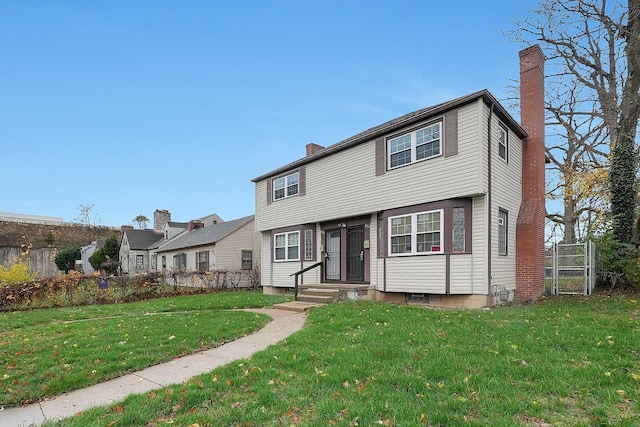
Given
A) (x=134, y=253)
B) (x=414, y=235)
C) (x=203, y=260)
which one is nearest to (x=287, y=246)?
(x=414, y=235)

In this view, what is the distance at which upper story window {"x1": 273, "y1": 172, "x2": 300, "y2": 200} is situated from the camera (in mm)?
16728

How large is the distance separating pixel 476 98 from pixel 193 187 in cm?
2705

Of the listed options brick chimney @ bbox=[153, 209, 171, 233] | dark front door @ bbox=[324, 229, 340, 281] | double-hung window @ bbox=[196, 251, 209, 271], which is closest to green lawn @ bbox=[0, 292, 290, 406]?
dark front door @ bbox=[324, 229, 340, 281]

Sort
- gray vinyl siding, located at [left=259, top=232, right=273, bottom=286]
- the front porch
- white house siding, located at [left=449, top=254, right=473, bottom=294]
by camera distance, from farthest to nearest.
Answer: gray vinyl siding, located at [left=259, top=232, right=273, bottom=286], the front porch, white house siding, located at [left=449, top=254, right=473, bottom=294]

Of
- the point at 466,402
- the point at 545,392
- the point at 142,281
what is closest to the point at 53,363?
the point at 466,402

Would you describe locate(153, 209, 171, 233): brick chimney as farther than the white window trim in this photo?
Yes

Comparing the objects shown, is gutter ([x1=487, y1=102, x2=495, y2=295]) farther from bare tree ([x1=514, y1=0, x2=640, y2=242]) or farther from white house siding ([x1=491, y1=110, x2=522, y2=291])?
bare tree ([x1=514, y1=0, x2=640, y2=242])

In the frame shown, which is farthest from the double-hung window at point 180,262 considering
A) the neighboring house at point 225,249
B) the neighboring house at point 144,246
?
the neighboring house at point 144,246

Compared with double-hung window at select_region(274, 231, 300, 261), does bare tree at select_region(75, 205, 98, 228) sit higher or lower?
higher

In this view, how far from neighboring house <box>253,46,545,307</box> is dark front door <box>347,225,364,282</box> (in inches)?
1.5

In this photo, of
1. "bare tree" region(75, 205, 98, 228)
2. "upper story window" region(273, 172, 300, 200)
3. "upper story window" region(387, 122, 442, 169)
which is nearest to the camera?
"upper story window" region(387, 122, 442, 169)

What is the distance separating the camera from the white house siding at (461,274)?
1046 cm

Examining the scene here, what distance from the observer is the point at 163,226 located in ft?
123

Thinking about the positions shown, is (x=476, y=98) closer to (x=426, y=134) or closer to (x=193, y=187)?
(x=426, y=134)
